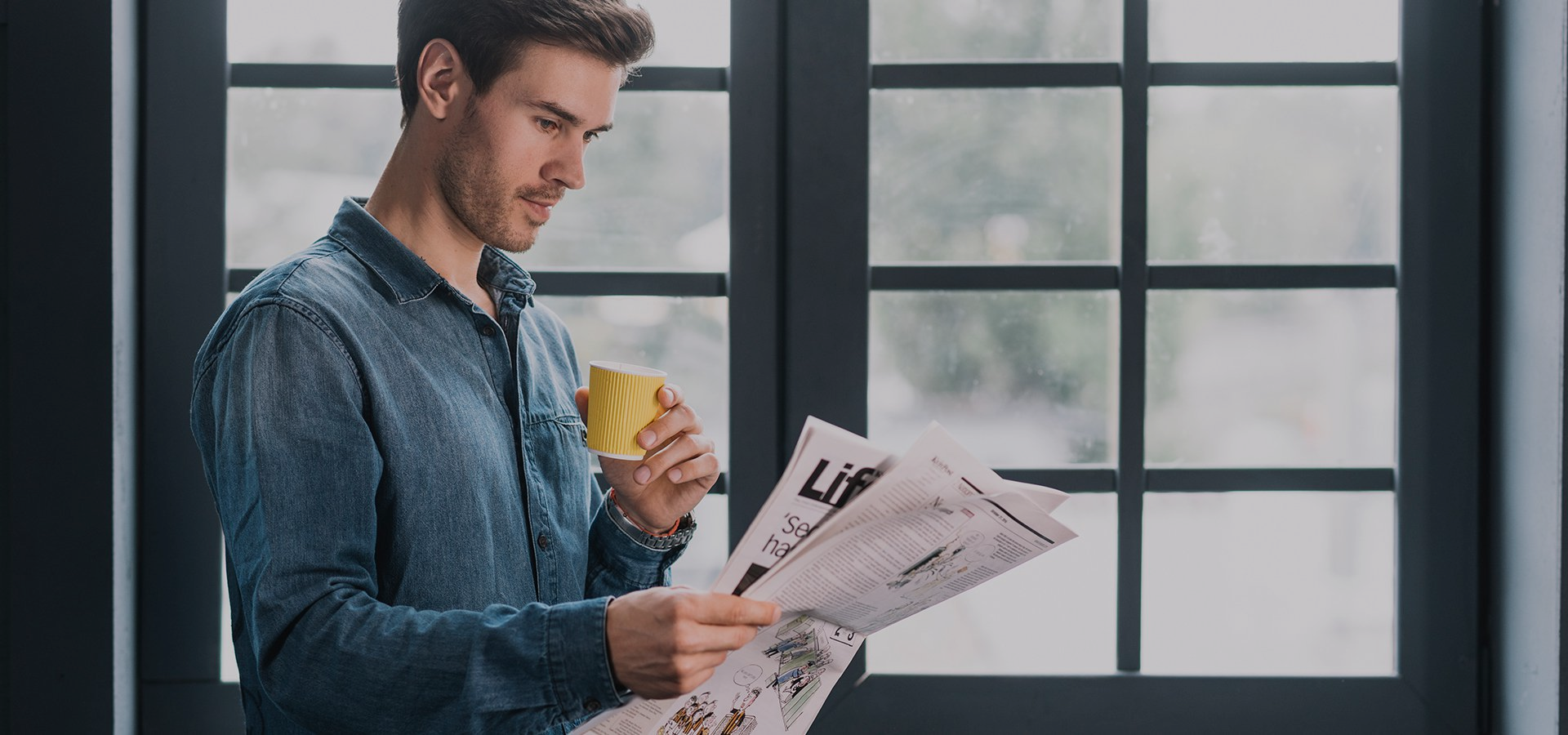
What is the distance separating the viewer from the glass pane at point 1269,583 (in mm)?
1627

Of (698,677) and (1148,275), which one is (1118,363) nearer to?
(1148,275)

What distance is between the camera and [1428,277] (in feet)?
5.17

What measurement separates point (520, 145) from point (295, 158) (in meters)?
0.74

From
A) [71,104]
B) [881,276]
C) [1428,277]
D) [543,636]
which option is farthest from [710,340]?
[1428,277]

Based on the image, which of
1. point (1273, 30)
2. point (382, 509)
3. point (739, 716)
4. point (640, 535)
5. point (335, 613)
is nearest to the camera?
point (335, 613)

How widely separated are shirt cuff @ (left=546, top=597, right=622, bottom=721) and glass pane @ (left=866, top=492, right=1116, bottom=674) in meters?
0.85

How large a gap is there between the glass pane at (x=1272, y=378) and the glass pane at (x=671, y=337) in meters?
0.65

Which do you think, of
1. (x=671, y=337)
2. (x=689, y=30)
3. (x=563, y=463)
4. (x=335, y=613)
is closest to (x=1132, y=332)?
(x=671, y=337)

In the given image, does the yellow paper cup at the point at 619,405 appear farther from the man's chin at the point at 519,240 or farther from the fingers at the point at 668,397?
the man's chin at the point at 519,240

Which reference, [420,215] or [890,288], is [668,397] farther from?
[890,288]

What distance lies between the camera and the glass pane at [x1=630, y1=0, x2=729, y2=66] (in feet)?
5.22

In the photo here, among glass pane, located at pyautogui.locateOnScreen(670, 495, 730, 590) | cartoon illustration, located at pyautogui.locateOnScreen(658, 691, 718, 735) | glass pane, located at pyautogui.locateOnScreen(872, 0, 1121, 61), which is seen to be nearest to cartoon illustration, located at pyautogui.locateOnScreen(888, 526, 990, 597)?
cartoon illustration, located at pyautogui.locateOnScreen(658, 691, 718, 735)

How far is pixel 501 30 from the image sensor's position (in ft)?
3.36

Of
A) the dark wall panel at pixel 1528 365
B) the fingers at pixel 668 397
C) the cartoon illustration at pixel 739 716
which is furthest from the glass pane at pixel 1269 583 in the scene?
the fingers at pixel 668 397
